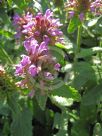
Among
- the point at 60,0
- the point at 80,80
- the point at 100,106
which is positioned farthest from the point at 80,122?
the point at 60,0

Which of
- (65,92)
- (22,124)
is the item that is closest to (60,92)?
(65,92)

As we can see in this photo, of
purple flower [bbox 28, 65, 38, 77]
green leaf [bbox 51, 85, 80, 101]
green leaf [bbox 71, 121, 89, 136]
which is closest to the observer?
purple flower [bbox 28, 65, 38, 77]

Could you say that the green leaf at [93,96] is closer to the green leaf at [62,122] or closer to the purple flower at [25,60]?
the green leaf at [62,122]

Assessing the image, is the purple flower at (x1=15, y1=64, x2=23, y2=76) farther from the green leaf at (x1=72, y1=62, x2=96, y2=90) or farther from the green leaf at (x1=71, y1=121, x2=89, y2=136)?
the green leaf at (x1=71, y1=121, x2=89, y2=136)

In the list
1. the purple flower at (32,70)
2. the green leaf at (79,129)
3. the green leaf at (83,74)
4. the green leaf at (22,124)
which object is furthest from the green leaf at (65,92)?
the green leaf at (79,129)

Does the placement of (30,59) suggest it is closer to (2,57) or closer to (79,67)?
(2,57)

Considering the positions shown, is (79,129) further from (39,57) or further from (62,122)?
(39,57)

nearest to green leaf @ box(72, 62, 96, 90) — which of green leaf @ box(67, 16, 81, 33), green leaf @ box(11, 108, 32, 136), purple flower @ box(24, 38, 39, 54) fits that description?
green leaf @ box(67, 16, 81, 33)
